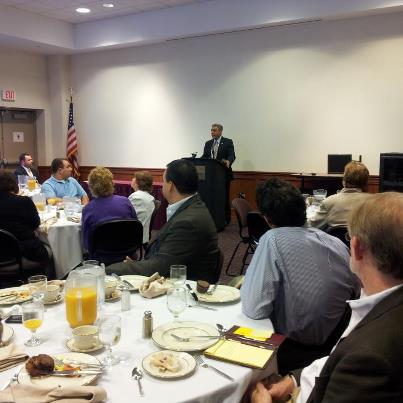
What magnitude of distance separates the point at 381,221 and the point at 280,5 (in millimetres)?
7043

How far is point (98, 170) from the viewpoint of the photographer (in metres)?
4.09

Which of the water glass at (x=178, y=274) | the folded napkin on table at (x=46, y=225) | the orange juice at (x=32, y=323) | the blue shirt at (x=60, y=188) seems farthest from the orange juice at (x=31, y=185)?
the orange juice at (x=32, y=323)

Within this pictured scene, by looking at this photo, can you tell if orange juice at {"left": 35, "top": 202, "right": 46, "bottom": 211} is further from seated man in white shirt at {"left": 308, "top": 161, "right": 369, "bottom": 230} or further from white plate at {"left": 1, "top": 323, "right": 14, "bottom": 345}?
white plate at {"left": 1, "top": 323, "right": 14, "bottom": 345}

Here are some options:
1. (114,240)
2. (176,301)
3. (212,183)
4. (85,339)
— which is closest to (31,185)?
(114,240)

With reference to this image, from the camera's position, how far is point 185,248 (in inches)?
99.9

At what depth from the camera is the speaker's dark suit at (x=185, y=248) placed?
2.52m

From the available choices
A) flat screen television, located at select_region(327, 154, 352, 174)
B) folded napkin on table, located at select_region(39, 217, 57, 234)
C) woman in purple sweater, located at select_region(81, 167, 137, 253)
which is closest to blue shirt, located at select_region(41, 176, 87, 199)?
folded napkin on table, located at select_region(39, 217, 57, 234)

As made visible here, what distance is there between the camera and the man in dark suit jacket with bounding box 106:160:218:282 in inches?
99.7

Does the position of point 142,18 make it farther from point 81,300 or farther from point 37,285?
point 81,300

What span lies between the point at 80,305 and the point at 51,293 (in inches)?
14.4

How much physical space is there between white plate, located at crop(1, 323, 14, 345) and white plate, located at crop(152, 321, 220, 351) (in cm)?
54

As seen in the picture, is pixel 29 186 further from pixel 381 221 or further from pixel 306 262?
pixel 381 221

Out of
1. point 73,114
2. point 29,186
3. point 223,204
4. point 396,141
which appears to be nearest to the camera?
Answer: point 29,186

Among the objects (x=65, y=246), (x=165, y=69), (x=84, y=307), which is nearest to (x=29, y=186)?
(x=65, y=246)
